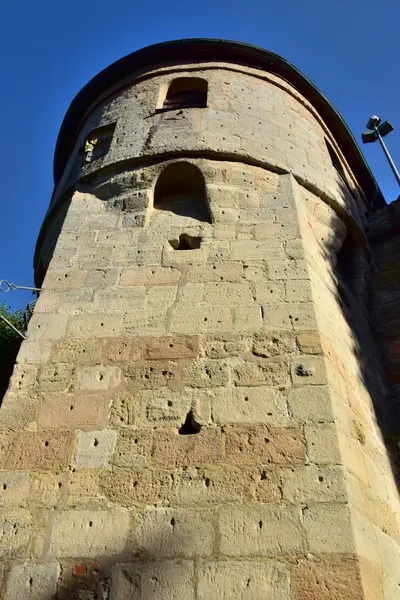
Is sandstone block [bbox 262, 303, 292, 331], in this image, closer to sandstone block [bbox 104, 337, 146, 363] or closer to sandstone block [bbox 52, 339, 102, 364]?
sandstone block [bbox 104, 337, 146, 363]

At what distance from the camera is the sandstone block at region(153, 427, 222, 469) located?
3152 millimetres

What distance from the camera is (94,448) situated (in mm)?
3262

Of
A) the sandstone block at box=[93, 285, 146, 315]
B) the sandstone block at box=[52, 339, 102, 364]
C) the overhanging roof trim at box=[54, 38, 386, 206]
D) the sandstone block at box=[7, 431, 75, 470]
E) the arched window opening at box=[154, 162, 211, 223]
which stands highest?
the overhanging roof trim at box=[54, 38, 386, 206]

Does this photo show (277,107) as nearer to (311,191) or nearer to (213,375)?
(311,191)

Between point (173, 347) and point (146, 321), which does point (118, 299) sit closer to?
point (146, 321)

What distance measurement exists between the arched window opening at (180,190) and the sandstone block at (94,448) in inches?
94.0

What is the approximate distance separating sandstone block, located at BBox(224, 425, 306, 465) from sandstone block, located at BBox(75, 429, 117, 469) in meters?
0.70

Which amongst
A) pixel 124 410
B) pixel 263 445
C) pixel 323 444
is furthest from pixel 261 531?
pixel 124 410

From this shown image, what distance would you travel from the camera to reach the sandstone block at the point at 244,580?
8.59 ft

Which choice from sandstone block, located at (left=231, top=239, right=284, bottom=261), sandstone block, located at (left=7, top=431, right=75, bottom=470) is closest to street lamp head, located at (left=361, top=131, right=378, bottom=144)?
sandstone block, located at (left=231, top=239, right=284, bottom=261)

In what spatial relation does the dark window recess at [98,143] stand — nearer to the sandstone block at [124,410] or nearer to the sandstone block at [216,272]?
the sandstone block at [216,272]

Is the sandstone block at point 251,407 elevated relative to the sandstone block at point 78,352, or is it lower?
lower

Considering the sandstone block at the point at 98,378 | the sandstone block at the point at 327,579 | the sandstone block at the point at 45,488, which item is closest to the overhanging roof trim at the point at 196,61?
the sandstone block at the point at 98,378

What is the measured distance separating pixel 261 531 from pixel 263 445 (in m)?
0.50
